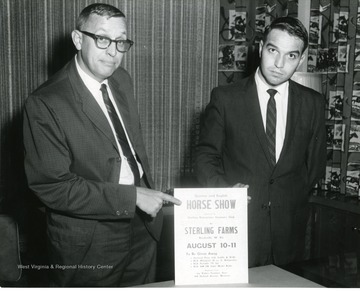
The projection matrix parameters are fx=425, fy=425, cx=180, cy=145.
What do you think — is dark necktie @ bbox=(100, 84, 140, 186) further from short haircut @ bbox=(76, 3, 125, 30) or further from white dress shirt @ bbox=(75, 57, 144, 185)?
short haircut @ bbox=(76, 3, 125, 30)

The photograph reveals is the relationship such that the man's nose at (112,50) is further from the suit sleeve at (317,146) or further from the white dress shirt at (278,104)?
the suit sleeve at (317,146)

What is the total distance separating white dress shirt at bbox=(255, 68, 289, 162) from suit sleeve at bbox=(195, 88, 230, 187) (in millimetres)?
193

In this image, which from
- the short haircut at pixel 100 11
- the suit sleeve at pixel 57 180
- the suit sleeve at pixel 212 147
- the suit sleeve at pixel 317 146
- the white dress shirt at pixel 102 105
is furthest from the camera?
the suit sleeve at pixel 317 146

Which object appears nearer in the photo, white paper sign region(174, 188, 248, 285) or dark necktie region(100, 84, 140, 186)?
white paper sign region(174, 188, 248, 285)

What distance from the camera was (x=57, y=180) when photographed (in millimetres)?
1532

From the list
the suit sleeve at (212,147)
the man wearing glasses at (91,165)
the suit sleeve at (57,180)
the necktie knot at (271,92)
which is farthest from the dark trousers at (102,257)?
the necktie knot at (271,92)

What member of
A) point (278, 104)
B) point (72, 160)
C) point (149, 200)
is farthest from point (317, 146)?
point (72, 160)

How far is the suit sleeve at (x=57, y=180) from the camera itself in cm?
154

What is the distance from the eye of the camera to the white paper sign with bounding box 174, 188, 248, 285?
1.34m

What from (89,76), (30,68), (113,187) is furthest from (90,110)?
(30,68)

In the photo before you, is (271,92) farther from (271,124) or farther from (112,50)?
(112,50)

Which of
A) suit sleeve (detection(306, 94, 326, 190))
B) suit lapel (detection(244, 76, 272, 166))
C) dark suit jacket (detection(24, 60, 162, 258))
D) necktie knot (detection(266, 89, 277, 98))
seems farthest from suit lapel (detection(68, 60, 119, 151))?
suit sleeve (detection(306, 94, 326, 190))

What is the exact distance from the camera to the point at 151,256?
197cm

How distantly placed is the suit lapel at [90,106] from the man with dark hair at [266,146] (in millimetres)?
448
